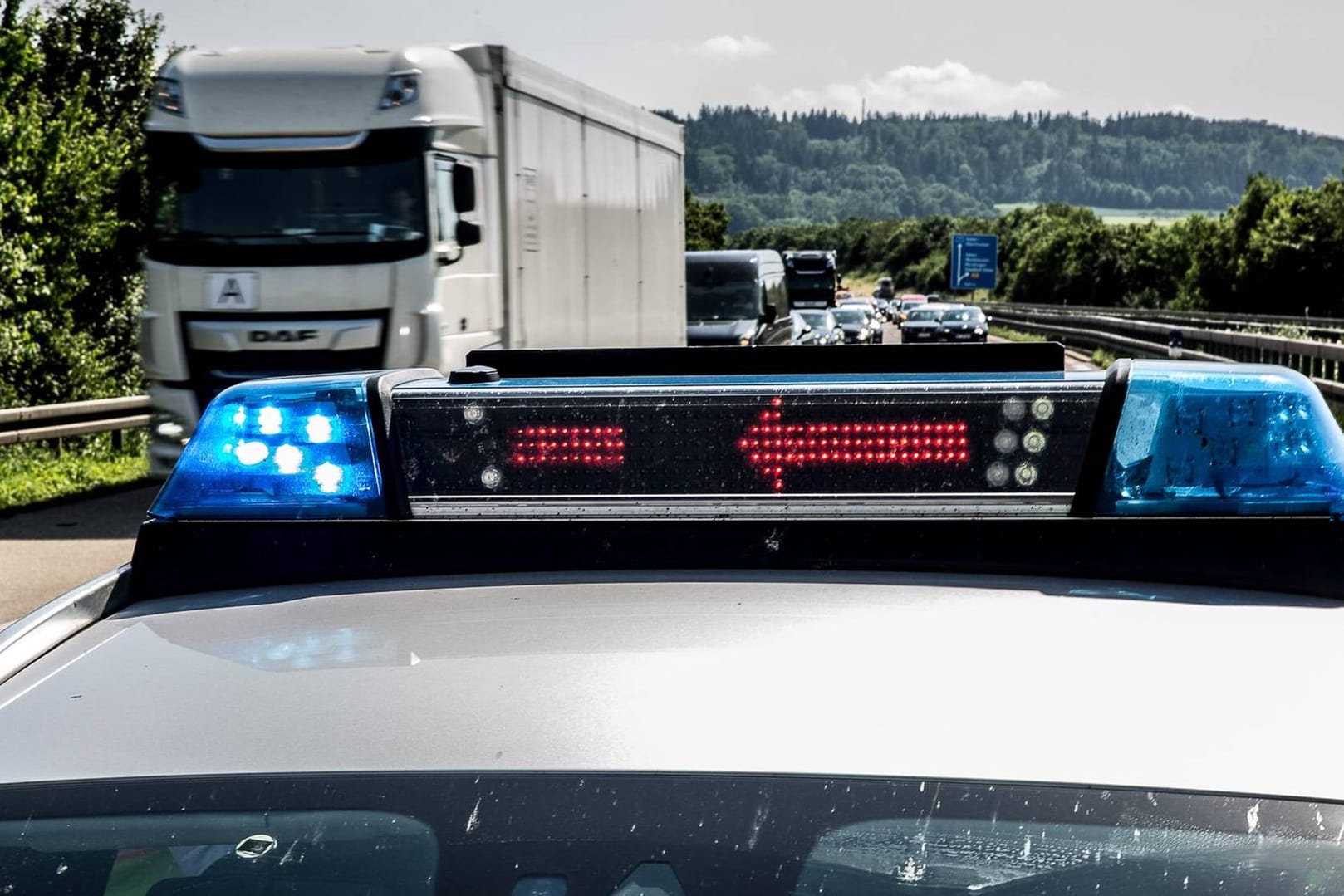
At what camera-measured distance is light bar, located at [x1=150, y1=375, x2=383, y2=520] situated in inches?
76.9

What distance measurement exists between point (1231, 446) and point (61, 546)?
43.6 feet

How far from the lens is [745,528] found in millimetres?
1891

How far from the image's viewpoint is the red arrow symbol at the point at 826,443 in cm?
192

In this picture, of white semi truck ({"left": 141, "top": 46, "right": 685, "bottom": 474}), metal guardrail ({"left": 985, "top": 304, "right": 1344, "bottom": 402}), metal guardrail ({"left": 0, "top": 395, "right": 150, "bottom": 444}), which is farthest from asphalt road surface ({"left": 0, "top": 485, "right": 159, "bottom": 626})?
metal guardrail ({"left": 985, "top": 304, "right": 1344, "bottom": 402})

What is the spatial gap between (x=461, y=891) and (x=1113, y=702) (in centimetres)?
56

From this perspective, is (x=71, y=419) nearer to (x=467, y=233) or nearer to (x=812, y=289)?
(x=467, y=233)

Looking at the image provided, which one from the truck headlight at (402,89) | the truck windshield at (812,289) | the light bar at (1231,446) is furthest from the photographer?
the truck windshield at (812,289)

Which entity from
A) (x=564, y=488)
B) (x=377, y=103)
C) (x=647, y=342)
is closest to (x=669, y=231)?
(x=647, y=342)

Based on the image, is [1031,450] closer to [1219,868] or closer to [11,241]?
[1219,868]

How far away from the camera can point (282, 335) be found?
51.0ft

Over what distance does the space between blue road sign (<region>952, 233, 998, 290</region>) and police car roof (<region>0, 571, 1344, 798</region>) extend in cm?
9374

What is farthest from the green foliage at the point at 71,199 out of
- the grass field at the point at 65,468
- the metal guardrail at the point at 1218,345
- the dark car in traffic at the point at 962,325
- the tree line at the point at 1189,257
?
the tree line at the point at 1189,257

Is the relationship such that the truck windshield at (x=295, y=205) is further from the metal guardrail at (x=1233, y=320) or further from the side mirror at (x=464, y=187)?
the metal guardrail at (x=1233, y=320)

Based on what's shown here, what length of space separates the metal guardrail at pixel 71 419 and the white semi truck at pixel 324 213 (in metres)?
3.25
